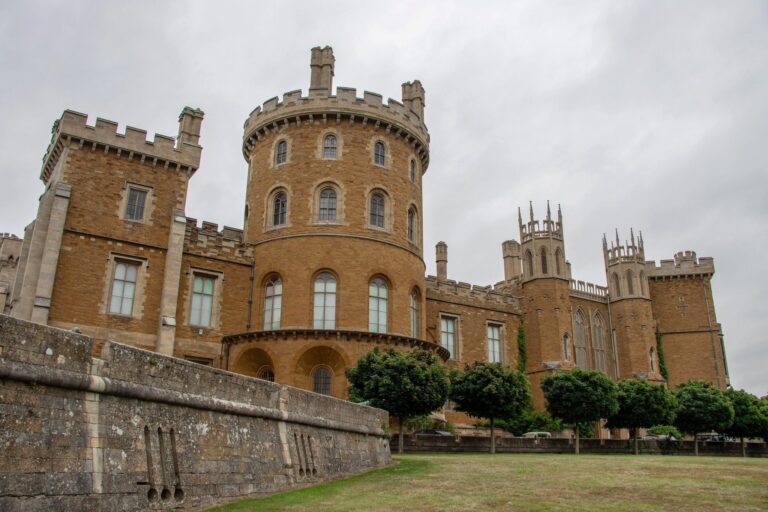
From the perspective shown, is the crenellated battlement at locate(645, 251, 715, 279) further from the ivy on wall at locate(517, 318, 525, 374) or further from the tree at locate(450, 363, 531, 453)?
the tree at locate(450, 363, 531, 453)

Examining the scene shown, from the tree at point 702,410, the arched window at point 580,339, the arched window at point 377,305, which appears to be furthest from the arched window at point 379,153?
the arched window at point 580,339

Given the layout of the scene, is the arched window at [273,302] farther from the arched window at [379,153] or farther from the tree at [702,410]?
the tree at [702,410]

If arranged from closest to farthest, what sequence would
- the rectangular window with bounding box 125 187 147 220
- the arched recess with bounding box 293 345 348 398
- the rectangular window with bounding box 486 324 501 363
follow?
the arched recess with bounding box 293 345 348 398 < the rectangular window with bounding box 125 187 147 220 < the rectangular window with bounding box 486 324 501 363

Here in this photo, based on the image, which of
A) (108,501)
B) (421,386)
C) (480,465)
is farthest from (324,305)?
(108,501)

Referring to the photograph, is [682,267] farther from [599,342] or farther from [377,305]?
[377,305]

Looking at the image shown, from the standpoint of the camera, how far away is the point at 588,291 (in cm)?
4534

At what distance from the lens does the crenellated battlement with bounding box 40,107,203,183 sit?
26.2 meters

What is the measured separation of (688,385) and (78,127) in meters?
31.6

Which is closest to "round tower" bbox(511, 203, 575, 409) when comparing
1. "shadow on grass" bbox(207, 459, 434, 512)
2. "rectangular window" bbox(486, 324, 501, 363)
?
"rectangular window" bbox(486, 324, 501, 363)

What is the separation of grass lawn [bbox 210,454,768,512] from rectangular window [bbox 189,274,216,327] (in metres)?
12.7

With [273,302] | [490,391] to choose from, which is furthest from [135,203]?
[490,391]

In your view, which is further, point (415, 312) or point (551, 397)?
point (415, 312)

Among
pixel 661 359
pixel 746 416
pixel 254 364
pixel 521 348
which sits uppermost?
pixel 661 359

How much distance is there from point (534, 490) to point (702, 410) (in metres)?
23.3
